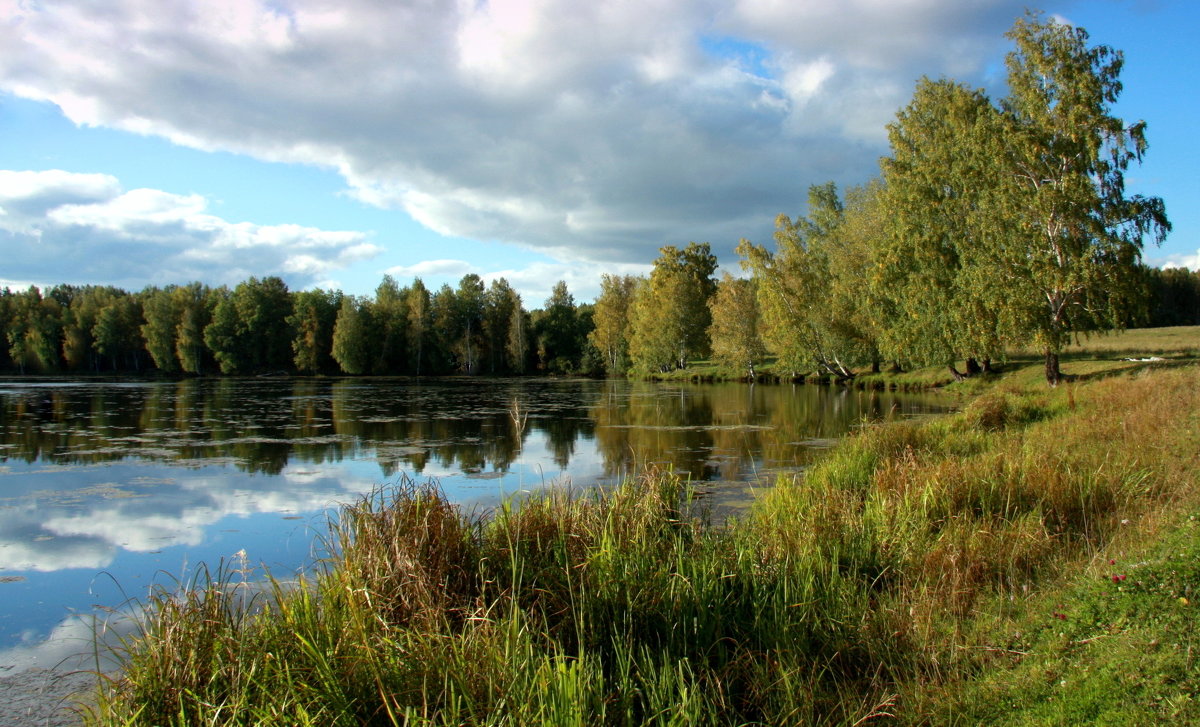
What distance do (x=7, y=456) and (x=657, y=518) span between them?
1711 centimetres

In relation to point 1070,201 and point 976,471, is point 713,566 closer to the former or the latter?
point 976,471

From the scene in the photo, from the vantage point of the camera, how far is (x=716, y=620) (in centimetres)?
544

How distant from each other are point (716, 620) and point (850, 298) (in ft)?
123


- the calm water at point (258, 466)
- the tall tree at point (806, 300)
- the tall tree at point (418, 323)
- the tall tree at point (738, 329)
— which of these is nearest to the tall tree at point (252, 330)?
the tall tree at point (418, 323)

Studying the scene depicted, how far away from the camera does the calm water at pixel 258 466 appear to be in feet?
27.1

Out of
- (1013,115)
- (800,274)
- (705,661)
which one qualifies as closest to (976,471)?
(705,661)

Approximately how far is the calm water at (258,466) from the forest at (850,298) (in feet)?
17.6

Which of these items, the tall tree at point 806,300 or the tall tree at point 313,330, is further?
the tall tree at point 313,330

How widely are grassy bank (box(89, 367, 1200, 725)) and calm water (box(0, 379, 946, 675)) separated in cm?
138

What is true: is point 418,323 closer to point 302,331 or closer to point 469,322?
point 469,322

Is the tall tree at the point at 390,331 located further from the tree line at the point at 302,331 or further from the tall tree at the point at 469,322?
the tall tree at the point at 469,322

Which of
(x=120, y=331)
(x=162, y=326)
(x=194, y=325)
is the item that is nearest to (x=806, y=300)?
(x=194, y=325)

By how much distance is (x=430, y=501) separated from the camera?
617 centimetres

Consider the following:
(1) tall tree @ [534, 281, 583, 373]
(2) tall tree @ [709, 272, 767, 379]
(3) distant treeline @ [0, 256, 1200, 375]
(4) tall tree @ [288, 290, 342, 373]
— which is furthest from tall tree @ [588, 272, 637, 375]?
(4) tall tree @ [288, 290, 342, 373]
